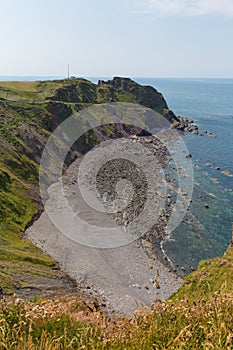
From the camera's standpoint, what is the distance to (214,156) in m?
118

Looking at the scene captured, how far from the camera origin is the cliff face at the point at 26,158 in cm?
4253

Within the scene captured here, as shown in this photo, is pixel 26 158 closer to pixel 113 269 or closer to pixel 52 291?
pixel 113 269

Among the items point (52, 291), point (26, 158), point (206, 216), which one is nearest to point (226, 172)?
point (206, 216)

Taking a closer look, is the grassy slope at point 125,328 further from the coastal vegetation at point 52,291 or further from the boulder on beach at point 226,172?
the boulder on beach at point 226,172

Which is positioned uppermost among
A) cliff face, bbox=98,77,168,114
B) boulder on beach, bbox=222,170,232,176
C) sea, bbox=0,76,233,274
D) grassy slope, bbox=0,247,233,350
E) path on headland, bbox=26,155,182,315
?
cliff face, bbox=98,77,168,114

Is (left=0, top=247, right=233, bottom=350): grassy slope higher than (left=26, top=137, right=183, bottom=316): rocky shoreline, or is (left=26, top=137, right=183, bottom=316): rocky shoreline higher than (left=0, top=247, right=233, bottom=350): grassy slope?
(left=0, top=247, right=233, bottom=350): grassy slope

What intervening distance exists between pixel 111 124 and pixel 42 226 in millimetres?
86669

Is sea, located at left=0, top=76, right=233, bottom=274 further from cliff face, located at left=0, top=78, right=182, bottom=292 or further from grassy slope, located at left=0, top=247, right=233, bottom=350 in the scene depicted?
grassy slope, located at left=0, top=247, right=233, bottom=350

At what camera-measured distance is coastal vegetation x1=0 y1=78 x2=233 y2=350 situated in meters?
5.59

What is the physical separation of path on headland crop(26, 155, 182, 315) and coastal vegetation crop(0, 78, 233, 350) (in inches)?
106

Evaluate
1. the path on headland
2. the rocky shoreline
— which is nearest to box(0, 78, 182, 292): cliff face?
the rocky shoreline

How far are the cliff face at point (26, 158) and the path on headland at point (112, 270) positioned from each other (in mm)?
3296

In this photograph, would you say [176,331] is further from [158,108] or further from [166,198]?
[158,108]

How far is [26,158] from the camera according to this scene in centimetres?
8219
